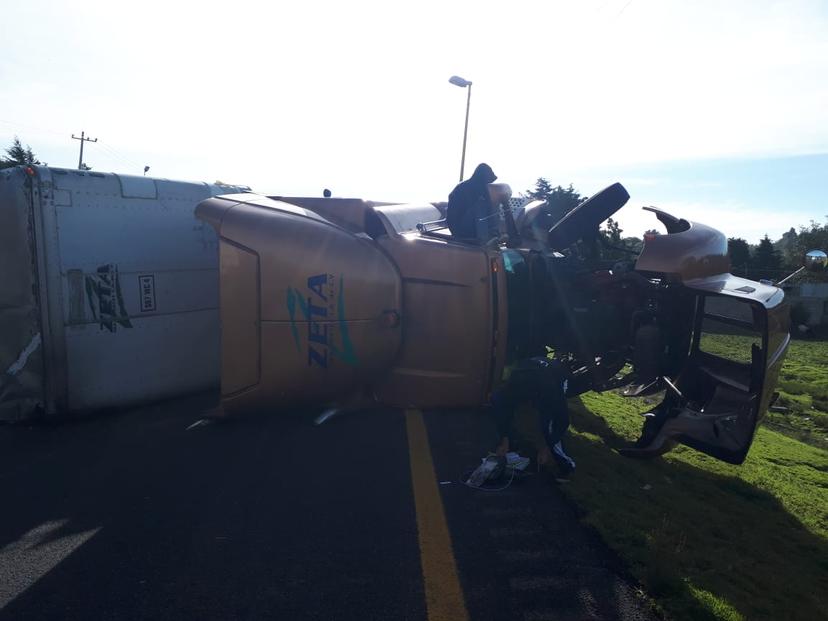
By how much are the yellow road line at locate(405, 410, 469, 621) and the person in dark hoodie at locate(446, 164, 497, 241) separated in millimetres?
2322

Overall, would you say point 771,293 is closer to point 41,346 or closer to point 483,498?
point 483,498

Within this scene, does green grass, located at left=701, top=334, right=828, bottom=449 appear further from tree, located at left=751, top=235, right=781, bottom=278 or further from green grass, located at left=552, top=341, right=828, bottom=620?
tree, located at left=751, top=235, right=781, bottom=278

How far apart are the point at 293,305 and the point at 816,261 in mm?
4163

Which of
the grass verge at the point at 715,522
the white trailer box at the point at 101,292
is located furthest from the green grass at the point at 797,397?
the white trailer box at the point at 101,292

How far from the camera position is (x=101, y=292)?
5457mm

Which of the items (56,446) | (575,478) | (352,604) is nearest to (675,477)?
(575,478)

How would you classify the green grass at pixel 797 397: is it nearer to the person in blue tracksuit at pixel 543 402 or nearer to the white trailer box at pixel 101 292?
the person in blue tracksuit at pixel 543 402

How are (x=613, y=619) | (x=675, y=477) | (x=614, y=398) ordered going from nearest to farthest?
(x=613, y=619) → (x=675, y=477) → (x=614, y=398)

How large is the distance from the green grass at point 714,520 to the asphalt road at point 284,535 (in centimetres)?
19

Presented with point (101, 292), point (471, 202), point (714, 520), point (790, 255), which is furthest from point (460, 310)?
point (790, 255)

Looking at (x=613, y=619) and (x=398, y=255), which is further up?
(x=398, y=255)

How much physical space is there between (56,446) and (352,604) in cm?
352

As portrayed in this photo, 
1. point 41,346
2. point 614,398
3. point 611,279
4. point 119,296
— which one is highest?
point 611,279

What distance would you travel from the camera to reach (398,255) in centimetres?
565
